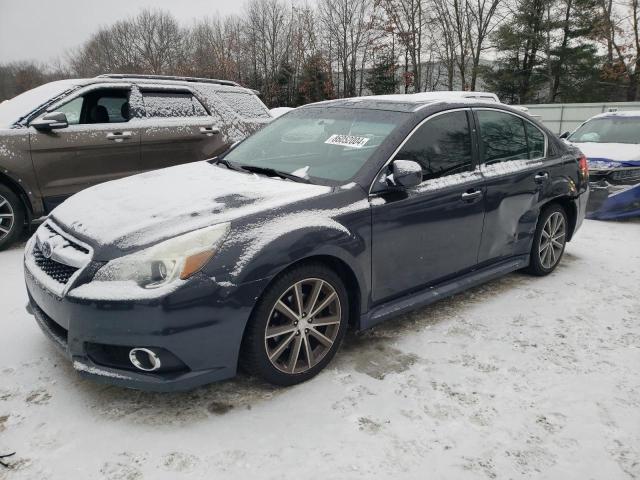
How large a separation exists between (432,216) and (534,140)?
67.9 inches

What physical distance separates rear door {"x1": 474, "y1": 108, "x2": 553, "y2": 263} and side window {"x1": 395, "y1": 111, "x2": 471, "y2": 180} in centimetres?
19

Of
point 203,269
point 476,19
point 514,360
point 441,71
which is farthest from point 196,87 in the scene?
point 441,71

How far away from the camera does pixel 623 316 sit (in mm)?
3889

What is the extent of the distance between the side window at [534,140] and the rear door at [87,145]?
431 centimetres

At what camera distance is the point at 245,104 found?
7203mm

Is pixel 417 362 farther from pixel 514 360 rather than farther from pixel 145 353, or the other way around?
pixel 145 353

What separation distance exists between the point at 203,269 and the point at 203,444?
2.70ft

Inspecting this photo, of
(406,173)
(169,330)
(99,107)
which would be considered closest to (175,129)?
(99,107)

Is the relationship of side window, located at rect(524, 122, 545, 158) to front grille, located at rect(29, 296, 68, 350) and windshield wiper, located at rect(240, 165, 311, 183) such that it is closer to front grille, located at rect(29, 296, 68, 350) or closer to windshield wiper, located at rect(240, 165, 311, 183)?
windshield wiper, located at rect(240, 165, 311, 183)

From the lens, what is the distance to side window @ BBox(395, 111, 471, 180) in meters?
3.40

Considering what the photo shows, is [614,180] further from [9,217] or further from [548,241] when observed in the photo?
[9,217]

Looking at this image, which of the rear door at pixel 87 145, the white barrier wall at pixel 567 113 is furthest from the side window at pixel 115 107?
the white barrier wall at pixel 567 113

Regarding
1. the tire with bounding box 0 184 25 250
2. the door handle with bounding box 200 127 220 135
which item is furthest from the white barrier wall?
the tire with bounding box 0 184 25 250

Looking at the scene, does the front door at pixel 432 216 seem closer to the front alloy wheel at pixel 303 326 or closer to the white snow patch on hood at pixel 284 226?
the white snow patch on hood at pixel 284 226
